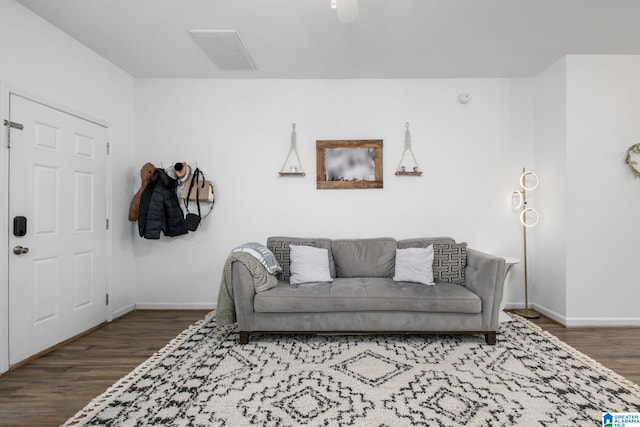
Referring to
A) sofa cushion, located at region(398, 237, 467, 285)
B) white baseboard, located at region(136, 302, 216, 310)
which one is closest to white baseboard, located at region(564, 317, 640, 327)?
sofa cushion, located at region(398, 237, 467, 285)

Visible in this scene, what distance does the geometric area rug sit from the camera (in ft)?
6.29

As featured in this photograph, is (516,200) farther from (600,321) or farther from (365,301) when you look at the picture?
(365,301)

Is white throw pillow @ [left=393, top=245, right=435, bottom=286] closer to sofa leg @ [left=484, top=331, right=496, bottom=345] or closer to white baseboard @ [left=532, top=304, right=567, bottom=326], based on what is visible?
sofa leg @ [left=484, top=331, right=496, bottom=345]

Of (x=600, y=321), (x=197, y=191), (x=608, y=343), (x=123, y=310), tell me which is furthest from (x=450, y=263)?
(x=123, y=310)

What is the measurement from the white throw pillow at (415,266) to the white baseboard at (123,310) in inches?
123

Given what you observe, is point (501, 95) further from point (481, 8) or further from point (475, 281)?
point (475, 281)

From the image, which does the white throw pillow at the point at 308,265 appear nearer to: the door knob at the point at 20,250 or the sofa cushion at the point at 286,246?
the sofa cushion at the point at 286,246

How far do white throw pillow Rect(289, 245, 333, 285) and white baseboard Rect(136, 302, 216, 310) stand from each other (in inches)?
54.5

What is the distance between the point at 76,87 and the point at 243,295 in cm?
259

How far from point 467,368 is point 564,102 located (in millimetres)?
2973

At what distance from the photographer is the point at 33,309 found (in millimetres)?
2730

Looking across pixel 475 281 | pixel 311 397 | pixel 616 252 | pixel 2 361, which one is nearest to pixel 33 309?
pixel 2 361

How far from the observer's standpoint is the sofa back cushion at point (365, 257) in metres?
3.60

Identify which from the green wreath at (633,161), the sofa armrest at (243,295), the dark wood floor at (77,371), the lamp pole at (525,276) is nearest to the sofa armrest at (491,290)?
the lamp pole at (525,276)
